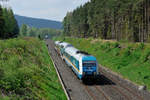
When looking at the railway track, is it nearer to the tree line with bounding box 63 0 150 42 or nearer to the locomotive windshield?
the locomotive windshield

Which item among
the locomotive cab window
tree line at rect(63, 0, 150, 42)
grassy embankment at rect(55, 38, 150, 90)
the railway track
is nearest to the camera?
A: the railway track

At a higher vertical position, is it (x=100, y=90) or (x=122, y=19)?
(x=122, y=19)

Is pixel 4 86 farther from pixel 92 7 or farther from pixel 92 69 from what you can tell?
pixel 92 7

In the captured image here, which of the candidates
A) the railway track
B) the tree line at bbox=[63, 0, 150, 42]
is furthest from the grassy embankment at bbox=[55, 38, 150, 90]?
the tree line at bbox=[63, 0, 150, 42]

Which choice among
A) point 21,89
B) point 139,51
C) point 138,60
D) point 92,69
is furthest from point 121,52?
point 21,89

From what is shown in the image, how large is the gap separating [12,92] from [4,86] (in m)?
0.70

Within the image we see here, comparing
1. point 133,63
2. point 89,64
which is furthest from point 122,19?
point 89,64

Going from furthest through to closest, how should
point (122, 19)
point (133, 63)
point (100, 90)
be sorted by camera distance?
point (122, 19), point (133, 63), point (100, 90)

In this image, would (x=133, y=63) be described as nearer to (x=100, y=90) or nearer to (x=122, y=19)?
(x=100, y=90)

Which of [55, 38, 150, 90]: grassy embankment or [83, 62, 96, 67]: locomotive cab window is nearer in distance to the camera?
[83, 62, 96, 67]: locomotive cab window

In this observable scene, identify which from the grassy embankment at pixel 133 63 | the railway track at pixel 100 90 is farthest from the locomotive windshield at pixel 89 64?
the grassy embankment at pixel 133 63

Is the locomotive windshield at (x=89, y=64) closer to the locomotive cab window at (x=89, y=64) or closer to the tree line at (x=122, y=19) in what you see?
the locomotive cab window at (x=89, y=64)

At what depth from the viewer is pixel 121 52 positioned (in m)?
36.1

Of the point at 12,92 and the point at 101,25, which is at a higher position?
the point at 101,25
